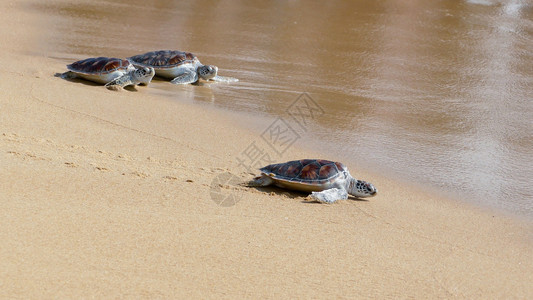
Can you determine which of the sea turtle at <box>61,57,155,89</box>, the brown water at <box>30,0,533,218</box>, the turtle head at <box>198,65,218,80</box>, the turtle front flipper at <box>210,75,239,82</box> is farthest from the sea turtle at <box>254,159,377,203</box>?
the turtle front flipper at <box>210,75,239,82</box>

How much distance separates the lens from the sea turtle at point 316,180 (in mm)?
5898

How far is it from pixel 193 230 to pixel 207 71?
20.0ft

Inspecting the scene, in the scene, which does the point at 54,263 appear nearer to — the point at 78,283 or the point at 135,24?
the point at 78,283

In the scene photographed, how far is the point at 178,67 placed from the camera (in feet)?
34.3

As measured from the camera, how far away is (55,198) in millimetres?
4543

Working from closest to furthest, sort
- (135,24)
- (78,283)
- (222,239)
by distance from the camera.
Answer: (78,283) < (222,239) < (135,24)

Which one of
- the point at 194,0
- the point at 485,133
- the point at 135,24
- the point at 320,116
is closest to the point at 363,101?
the point at 320,116

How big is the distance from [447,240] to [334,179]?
1.27 metres

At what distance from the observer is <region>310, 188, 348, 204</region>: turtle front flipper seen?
5.79m

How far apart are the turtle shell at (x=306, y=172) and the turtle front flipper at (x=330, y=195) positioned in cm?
11

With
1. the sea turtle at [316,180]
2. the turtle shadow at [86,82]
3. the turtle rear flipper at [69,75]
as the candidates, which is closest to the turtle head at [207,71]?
the turtle shadow at [86,82]

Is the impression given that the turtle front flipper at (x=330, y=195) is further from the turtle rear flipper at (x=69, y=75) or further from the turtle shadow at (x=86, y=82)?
the turtle rear flipper at (x=69, y=75)

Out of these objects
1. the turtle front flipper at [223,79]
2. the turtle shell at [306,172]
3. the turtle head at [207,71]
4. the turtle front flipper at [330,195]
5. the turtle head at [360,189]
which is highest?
the turtle head at [207,71]

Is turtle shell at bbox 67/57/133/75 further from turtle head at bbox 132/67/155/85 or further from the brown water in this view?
the brown water
